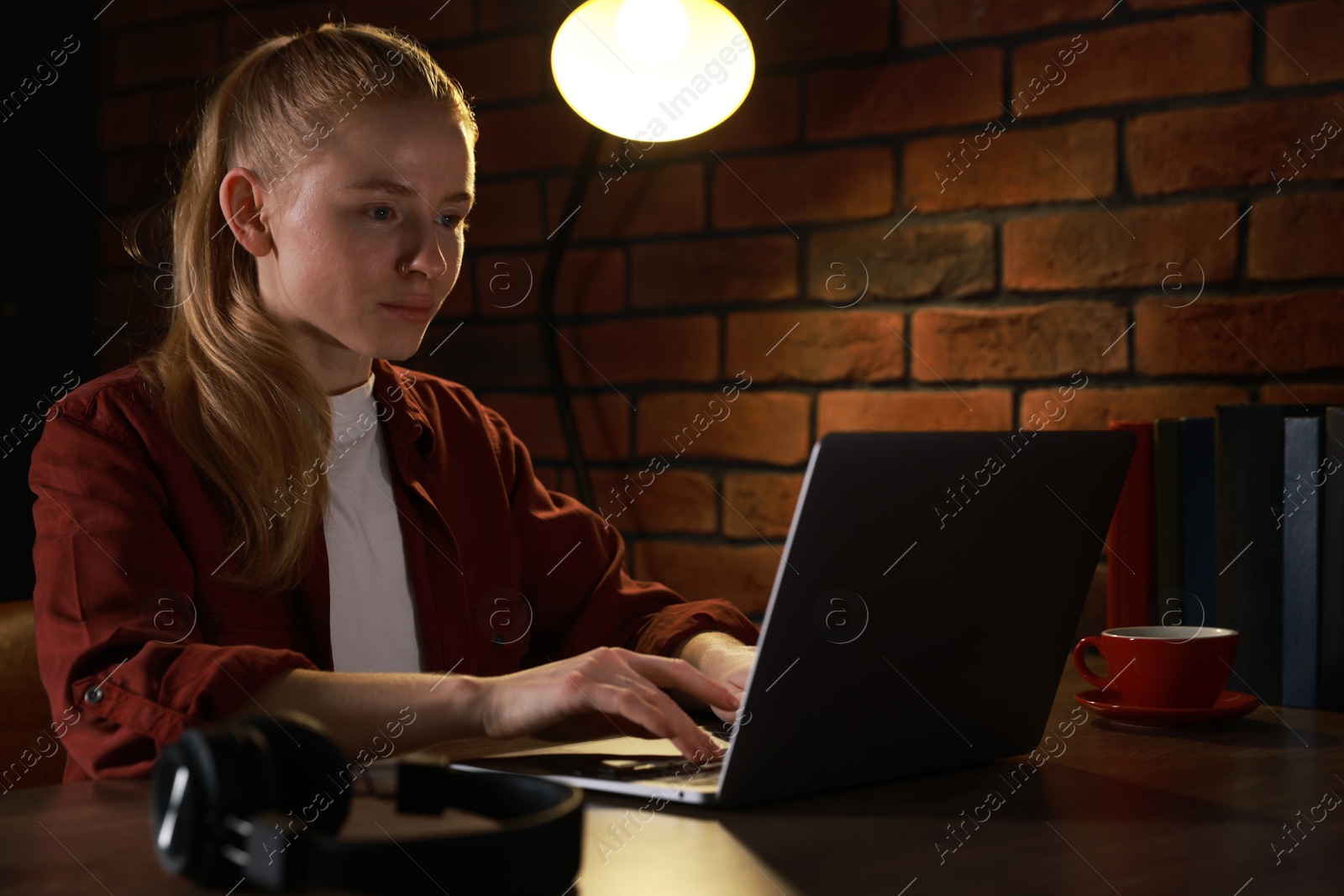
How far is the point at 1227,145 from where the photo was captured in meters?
1.30

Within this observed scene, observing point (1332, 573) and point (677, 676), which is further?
point (1332, 573)

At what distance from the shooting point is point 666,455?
1666 mm

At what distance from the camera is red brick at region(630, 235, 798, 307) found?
1578 millimetres

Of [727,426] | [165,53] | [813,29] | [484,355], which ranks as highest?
[165,53]

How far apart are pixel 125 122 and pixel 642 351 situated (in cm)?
97

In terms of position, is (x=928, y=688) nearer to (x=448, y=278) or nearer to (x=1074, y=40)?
(x=448, y=278)

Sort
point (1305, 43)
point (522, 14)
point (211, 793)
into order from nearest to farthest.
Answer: point (211, 793)
point (1305, 43)
point (522, 14)

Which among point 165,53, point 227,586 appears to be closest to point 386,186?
point 227,586

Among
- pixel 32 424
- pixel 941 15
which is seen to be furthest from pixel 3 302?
pixel 941 15

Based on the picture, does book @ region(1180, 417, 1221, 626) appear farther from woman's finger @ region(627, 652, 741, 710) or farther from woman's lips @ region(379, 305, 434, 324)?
woman's lips @ region(379, 305, 434, 324)

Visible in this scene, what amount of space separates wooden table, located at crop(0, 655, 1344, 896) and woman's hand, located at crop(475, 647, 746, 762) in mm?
69

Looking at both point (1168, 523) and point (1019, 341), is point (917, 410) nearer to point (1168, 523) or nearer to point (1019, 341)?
point (1019, 341)

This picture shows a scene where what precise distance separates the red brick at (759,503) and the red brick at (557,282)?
30cm

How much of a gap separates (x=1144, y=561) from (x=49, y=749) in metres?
0.95
